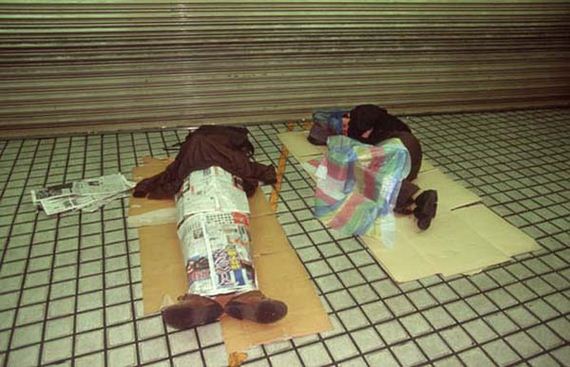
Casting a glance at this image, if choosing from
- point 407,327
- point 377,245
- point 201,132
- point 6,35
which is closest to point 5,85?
point 6,35

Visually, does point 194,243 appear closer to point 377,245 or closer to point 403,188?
point 377,245

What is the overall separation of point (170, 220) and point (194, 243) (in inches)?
18.1

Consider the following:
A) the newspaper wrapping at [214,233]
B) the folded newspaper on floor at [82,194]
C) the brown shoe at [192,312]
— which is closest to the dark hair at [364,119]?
the newspaper wrapping at [214,233]

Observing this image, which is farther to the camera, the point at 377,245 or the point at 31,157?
the point at 31,157

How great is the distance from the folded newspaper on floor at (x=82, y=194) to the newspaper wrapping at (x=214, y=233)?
47cm

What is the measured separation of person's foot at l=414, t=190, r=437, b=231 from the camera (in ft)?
6.27

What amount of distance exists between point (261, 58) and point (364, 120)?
89 cm

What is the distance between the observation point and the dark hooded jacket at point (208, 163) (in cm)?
194

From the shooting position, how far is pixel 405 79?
10.4ft

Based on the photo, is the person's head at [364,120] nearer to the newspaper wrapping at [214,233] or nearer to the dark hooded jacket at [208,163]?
the dark hooded jacket at [208,163]

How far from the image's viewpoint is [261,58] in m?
2.82

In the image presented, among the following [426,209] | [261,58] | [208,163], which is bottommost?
[426,209]

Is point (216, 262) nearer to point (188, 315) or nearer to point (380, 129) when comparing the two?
point (188, 315)

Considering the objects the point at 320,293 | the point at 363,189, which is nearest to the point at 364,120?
the point at 363,189
